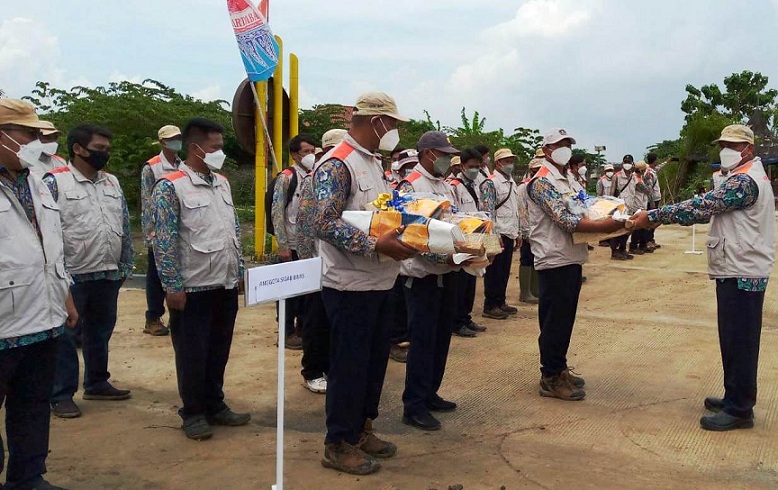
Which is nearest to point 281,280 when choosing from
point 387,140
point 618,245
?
point 387,140

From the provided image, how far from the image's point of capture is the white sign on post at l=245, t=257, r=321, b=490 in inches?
131

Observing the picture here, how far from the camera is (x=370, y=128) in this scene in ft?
13.4

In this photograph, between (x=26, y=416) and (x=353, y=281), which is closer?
(x=26, y=416)

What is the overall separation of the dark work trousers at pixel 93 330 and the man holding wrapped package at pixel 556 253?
11.1 ft

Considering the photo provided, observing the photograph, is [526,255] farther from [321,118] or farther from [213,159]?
[321,118]

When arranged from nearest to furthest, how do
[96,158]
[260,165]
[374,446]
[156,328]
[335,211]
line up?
[335,211]
[374,446]
[96,158]
[156,328]
[260,165]

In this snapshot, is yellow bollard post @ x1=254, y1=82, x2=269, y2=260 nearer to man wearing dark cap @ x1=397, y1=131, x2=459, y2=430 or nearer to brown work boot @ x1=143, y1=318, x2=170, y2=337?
brown work boot @ x1=143, y1=318, x2=170, y2=337

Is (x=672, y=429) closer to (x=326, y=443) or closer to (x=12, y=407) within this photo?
(x=326, y=443)

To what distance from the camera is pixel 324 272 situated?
4047 millimetres

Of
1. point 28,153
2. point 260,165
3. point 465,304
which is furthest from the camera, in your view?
point 260,165

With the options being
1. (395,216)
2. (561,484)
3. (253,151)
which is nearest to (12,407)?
(395,216)

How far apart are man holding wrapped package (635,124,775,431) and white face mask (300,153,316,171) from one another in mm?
3298

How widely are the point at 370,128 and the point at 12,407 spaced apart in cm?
247

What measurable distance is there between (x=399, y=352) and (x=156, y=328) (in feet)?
8.57
